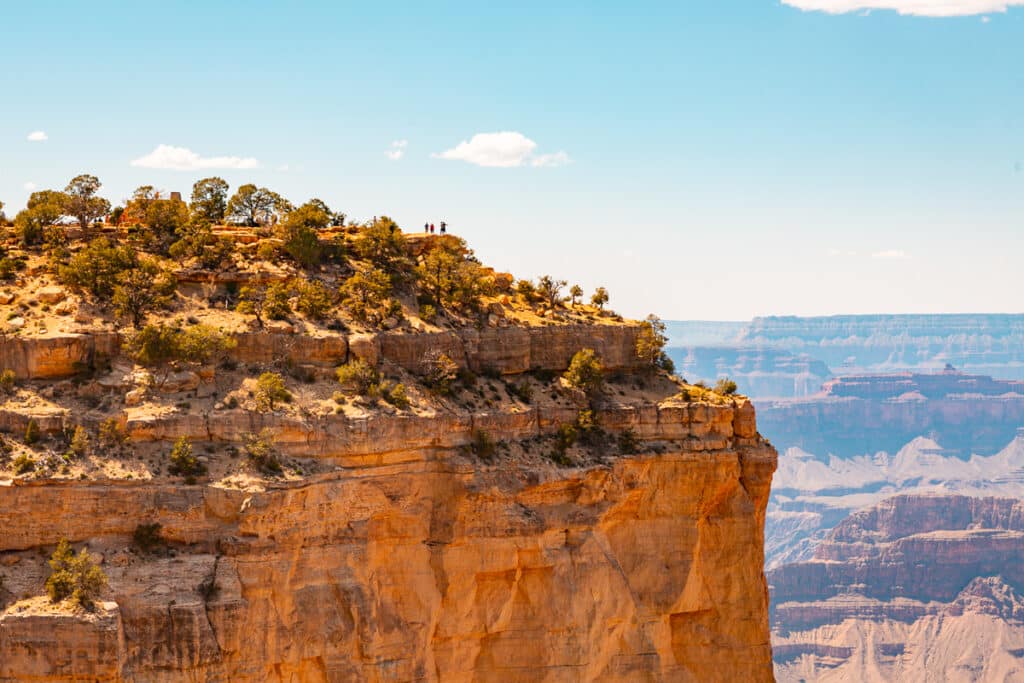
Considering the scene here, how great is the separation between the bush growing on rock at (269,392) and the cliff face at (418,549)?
1.08 m

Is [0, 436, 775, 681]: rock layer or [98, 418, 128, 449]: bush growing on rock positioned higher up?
[98, 418, 128, 449]: bush growing on rock

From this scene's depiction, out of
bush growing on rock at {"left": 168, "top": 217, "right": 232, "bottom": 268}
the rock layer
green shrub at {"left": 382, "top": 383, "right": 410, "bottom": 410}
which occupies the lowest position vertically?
the rock layer

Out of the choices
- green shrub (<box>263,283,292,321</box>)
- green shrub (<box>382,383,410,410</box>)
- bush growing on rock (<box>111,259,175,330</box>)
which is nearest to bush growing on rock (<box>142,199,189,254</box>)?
bush growing on rock (<box>111,259,175,330</box>)

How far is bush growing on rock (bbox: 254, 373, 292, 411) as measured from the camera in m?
69.2

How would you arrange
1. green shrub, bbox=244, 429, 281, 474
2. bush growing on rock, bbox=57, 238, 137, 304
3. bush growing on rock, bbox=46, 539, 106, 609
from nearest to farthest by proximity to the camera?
1. bush growing on rock, bbox=46, 539, 106, 609
2. green shrub, bbox=244, 429, 281, 474
3. bush growing on rock, bbox=57, 238, 137, 304

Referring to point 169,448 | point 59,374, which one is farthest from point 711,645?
point 59,374

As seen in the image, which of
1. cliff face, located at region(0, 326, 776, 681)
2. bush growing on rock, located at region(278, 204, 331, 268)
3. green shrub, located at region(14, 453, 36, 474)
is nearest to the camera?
cliff face, located at region(0, 326, 776, 681)

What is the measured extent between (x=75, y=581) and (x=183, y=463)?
24.7ft

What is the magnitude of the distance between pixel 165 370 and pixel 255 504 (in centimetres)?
914

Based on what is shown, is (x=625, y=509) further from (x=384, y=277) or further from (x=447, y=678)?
(x=384, y=277)

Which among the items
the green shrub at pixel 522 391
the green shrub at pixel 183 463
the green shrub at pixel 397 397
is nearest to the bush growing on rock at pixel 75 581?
the green shrub at pixel 183 463

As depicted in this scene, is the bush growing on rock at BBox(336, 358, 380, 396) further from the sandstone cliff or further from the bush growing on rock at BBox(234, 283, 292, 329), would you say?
the bush growing on rock at BBox(234, 283, 292, 329)

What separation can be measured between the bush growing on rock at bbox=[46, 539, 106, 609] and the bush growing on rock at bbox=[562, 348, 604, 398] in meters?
29.6

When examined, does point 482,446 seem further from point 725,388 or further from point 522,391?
point 725,388
